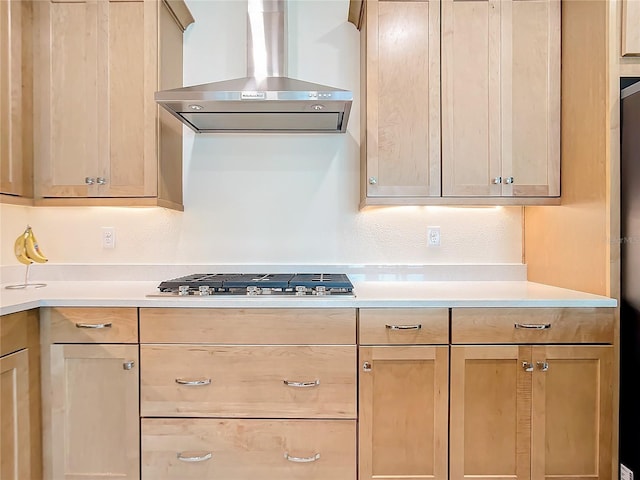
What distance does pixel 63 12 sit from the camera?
189cm

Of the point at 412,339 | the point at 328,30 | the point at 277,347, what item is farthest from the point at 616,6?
the point at 277,347

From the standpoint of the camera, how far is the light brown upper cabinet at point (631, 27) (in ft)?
5.16

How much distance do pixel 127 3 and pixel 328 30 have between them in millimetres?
1025

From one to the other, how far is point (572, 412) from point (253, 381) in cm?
129

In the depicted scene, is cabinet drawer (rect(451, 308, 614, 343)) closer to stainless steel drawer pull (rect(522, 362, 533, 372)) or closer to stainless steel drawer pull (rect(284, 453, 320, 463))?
stainless steel drawer pull (rect(522, 362, 533, 372))

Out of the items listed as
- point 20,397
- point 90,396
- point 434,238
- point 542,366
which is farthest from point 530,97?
point 20,397

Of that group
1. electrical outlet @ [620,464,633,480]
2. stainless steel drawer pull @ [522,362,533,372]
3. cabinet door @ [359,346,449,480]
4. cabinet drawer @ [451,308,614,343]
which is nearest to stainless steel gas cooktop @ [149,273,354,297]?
cabinet door @ [359,346,449,480]

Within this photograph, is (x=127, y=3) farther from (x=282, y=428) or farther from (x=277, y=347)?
(x=282, y=428)

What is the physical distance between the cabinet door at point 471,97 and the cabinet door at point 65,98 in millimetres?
1681

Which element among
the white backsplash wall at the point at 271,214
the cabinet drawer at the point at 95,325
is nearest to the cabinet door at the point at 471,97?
the white backsplash wall at the point at 271,214

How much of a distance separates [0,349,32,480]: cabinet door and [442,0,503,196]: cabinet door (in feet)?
6.29

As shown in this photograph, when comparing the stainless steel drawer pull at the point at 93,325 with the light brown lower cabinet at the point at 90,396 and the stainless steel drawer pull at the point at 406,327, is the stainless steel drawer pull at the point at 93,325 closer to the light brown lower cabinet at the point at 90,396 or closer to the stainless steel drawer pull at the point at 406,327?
the light brown lower cabinet at the point at 90,396

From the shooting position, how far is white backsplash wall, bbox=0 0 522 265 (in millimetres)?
2213

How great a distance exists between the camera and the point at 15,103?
1.83 meters
